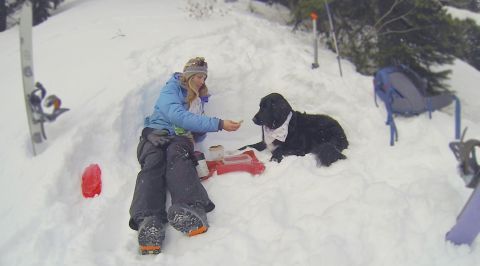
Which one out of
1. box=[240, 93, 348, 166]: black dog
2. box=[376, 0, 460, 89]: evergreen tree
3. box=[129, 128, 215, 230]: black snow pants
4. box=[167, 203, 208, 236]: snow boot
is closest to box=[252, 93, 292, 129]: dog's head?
box=[240, 93, 348, 166]: black dog

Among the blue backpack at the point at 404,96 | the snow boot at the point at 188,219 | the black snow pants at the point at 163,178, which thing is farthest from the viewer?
the blue backpack at the point at 404,96

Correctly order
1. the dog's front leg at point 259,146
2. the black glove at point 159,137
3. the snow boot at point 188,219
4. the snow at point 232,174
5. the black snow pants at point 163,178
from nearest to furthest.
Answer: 1. the snow at point 232,174
2. the snow boot at point 188,219
3. the black snow pants at point 163,178
4. the black glove at point 159,137
5. the dog's front leg at point 259,146

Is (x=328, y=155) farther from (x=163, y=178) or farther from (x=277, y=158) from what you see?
(x=163, y=178)

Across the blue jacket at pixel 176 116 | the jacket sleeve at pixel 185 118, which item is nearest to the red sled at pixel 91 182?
the blue jacket at pixel 176 116

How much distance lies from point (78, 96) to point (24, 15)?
1.16m

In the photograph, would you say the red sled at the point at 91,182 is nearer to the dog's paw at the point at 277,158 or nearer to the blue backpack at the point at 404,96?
the dog's paw at the point at 277,158

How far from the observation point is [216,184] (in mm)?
3979

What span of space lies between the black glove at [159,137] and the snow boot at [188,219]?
3.00 ft

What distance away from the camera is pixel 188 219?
3172mm

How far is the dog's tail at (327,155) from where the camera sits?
399cm

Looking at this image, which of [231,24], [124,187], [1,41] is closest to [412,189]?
[124,187]

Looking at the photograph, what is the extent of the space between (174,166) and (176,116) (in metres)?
0.62

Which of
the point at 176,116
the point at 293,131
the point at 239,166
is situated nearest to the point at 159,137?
the point at 176,116

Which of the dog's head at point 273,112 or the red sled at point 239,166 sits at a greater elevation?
the dog's head at point 273,112
